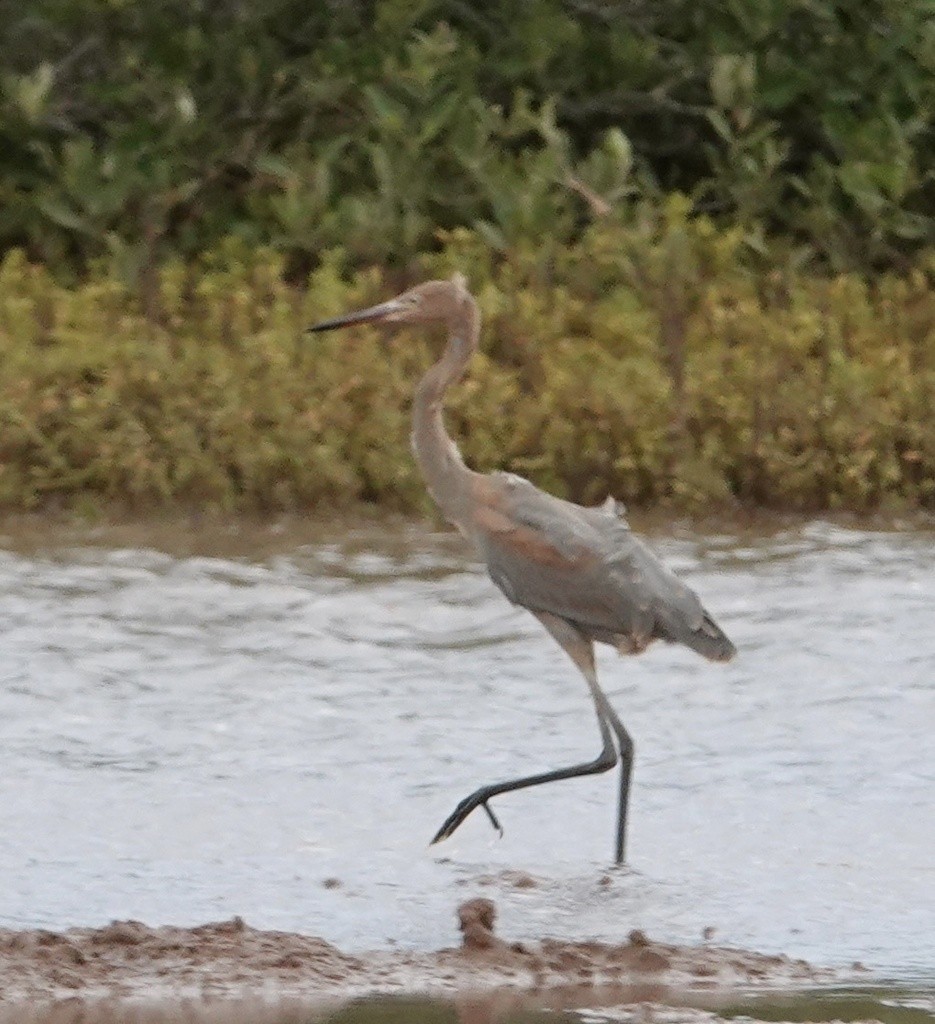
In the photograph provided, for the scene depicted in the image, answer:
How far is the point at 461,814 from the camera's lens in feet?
20.7

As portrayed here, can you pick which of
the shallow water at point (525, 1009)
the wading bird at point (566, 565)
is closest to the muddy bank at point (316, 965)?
the shallow water at point (525, 1009)

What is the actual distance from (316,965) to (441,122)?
264 inches

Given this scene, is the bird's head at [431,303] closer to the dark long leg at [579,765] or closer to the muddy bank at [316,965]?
the dark long leg at [579,765]

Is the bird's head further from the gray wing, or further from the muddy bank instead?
the muddy bank

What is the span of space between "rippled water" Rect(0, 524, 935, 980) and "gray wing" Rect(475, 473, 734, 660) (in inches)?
18.4

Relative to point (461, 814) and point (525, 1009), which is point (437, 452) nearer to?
point (461, 814)

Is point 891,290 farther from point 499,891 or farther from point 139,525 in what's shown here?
point 499,891

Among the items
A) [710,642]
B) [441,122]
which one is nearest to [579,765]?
[710,642]

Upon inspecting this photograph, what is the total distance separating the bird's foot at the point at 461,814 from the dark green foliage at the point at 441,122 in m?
5.27

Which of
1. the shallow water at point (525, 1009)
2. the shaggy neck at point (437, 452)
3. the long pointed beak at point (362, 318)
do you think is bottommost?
the shallow water at point (525, 1009)

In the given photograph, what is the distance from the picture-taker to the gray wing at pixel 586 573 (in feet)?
21.7

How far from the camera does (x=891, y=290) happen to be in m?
11.3

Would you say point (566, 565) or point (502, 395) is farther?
point (502, 395)

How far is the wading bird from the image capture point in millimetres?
6633
